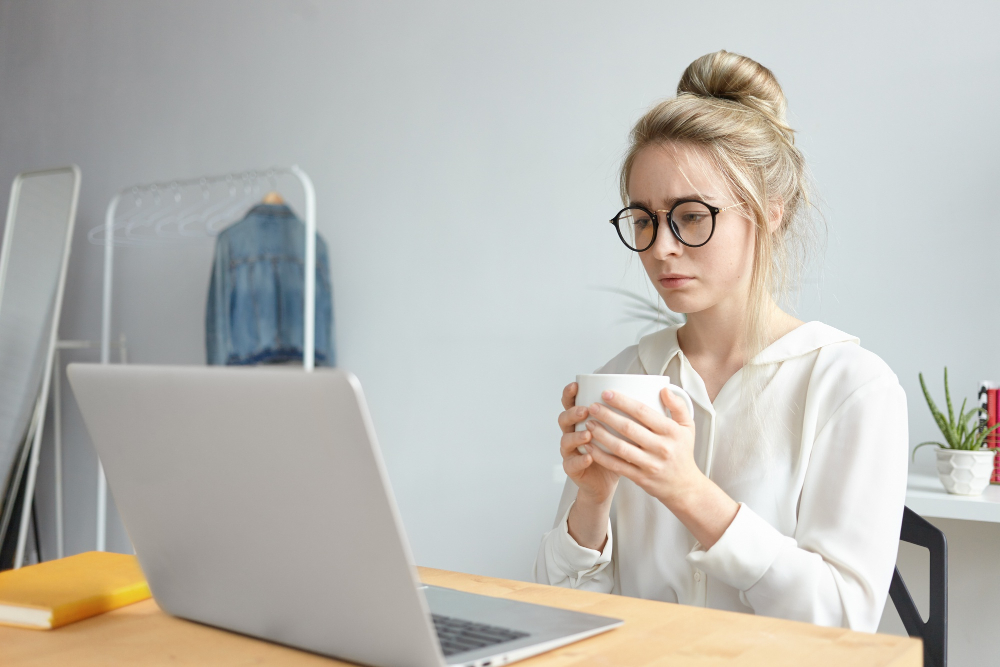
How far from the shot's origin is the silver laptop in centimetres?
45

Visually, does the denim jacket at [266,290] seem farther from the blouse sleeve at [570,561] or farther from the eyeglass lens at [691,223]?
the eyeglass lens at [691,223]

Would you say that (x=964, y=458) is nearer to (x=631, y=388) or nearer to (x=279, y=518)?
(x=631, y=388)

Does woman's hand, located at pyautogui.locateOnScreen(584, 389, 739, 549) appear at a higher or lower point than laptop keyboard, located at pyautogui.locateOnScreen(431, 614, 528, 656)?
higher

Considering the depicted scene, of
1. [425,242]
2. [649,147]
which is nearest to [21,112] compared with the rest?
[425,242]

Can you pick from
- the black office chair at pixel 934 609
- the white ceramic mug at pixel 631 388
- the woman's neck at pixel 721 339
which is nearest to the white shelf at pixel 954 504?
the black office chair at pixel 934 609

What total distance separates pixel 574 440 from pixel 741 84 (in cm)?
57

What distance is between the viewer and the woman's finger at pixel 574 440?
79 centimetres

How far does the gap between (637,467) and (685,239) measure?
1.10ft

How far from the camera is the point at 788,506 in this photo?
96 cm

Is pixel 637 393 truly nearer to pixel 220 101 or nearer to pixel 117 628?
pixel 117 628

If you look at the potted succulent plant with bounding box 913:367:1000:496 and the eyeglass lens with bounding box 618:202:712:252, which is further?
the potted succulent plant with bounding box 913:367:1000:496

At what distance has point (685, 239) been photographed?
99 cm

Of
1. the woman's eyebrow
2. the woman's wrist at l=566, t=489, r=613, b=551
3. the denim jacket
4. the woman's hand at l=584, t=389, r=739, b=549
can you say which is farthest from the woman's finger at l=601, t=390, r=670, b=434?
the denim jacket

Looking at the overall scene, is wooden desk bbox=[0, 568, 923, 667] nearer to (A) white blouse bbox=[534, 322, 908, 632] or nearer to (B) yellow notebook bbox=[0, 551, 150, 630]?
(B) yellow notebook bbox=[0, 551, 150, 630]
